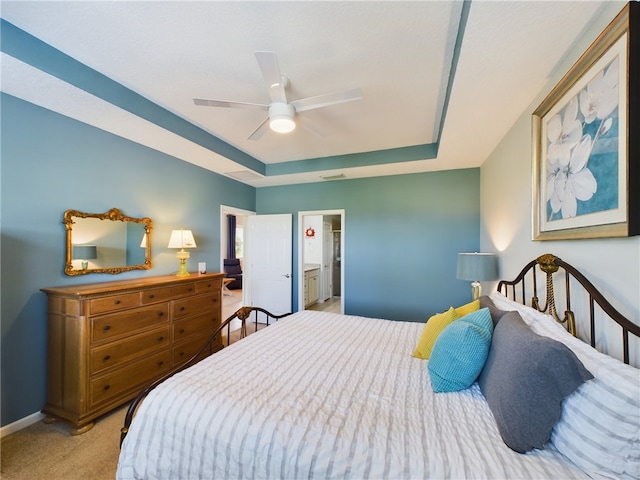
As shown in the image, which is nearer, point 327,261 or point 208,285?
point 208,285

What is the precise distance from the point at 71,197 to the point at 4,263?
685 millimetres

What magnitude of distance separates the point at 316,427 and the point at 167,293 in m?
2.22

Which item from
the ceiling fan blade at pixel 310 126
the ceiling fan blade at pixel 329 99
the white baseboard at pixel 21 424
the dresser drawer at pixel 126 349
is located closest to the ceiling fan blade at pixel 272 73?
the ceiling fan blade at pixel 329 99

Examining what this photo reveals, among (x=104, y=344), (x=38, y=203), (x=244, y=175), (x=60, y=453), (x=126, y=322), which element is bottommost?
(x=60, y=453)

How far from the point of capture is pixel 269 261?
461 cm

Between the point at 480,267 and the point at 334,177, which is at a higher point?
the point at 334,177

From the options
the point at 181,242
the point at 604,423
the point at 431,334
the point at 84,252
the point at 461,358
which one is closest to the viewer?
the point at 604,423

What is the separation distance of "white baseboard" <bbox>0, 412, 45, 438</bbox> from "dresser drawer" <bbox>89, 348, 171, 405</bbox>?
0.52 metres

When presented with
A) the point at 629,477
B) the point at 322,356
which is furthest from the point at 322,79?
the point at 629,477

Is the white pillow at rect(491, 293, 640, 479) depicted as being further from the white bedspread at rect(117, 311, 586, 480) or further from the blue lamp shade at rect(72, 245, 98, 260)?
the blue lamp shade at rect(72, 245, 98, 260)

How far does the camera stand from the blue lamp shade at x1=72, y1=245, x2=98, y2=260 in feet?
7.40

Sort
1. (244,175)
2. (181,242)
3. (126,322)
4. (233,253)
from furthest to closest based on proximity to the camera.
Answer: (233,253) < (244,175) < (181,242) < (126,322)

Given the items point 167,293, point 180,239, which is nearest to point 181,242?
point 180,239

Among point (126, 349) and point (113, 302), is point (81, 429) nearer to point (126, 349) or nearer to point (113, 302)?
point (126, 349)
